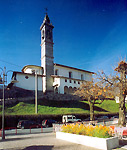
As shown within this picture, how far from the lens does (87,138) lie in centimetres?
937

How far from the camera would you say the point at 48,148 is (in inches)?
354

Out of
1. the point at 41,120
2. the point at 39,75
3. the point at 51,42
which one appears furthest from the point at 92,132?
the point at 51,42

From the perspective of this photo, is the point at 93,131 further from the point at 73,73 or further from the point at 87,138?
the point at 73,73

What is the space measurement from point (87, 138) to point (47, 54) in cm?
4337

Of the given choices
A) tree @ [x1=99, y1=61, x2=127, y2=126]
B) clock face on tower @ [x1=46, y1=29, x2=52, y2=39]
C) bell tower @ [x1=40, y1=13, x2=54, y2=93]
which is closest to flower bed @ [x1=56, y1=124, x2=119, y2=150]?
tree @ [x1=99, y1=61, x2=127, y2=126]

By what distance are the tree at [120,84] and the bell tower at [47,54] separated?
32229mm

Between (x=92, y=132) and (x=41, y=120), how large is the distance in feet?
59.0

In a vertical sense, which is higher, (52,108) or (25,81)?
(25,81)

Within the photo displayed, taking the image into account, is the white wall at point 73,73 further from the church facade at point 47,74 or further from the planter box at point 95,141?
the planter box at point 95,141

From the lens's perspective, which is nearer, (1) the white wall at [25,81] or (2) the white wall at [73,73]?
(1) the white wall at [25,81]

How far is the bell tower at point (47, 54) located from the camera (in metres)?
48.8

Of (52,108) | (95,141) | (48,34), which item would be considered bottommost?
(52,108)

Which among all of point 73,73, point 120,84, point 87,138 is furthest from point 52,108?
point 73,73

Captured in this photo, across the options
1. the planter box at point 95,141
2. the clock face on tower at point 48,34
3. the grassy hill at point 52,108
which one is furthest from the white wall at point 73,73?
the planter box at point 95,141
